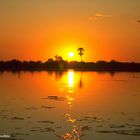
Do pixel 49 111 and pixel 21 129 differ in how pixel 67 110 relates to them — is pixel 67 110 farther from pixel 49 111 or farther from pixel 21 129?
pixel 21 129

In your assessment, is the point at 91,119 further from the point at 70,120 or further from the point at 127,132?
the point at 127,132

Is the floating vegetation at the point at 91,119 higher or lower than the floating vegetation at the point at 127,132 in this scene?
higher

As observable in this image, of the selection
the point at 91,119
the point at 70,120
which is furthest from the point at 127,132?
the point at 70,120

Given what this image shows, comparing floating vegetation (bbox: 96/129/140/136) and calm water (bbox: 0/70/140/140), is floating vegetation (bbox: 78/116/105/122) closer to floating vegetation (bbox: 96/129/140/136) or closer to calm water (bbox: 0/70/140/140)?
calm water (bbox: 0/70/140/140)

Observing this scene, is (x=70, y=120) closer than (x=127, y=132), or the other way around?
(x=127, y=132)

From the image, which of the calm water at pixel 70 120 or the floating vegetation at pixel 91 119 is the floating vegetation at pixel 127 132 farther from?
the floating vegetation at pixel 91 119

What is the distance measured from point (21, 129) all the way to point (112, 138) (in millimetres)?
4071

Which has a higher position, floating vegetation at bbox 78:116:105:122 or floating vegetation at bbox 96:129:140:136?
floating vegetation at bbox 78:116:105:122

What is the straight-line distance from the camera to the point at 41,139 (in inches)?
652

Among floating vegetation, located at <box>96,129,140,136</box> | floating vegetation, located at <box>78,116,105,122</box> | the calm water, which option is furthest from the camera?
floating vegetation, located at <box>78,116,105,122</box>

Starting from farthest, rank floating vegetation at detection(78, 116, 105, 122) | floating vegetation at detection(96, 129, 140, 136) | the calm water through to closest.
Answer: floating vegetation at detection(78, 116, 105, 122) < floating vegetation at detection(96, 129, 140, 136) < the calm water

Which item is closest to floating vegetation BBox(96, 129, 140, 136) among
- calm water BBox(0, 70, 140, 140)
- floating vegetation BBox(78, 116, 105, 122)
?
calm water BBox(0, 70, 140, 140)

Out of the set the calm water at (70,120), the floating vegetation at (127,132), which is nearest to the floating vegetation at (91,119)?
the calm water at (70,120)

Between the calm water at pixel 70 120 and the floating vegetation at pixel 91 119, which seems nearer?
the calm water at pixel 70 120
